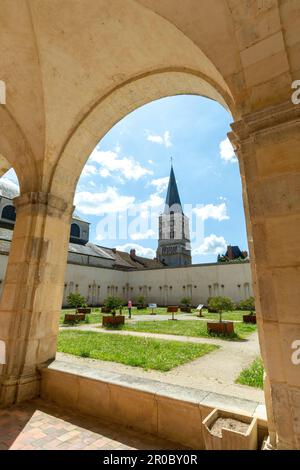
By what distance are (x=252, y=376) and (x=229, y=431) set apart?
10.5 feet

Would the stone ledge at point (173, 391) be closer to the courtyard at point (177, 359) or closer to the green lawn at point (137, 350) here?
the courtyard at point (177, 359)

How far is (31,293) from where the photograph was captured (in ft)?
11.4

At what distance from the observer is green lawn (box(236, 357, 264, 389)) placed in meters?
3.92

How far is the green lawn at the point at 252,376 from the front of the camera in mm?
3920

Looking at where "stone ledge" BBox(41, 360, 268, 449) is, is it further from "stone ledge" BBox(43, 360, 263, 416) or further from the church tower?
the church tower

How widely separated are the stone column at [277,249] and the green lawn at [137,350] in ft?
11.7

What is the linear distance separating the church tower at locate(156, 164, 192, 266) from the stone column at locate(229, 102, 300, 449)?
4223 centimetres

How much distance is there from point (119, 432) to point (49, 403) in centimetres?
120

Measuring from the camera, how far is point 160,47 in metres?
2.91

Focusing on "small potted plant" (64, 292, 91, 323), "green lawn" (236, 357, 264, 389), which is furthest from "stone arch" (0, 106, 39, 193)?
"small potted plant" (64, 292, 91, 323)

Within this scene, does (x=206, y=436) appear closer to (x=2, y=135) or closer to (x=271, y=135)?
(x=271, y=135)

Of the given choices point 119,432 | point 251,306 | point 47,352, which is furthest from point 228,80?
point 251,306

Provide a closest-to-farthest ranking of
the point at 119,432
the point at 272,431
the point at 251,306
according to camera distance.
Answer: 1. the point at 272,431
2. the point at 119,432
3. the point at 251,306

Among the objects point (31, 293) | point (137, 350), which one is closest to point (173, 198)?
point (137, 350)
